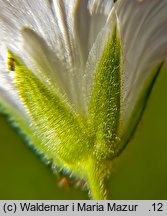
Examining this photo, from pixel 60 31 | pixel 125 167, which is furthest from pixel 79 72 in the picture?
pixel 125 167

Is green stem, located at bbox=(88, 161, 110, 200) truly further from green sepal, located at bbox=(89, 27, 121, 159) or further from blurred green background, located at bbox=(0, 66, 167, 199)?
blurred green background, located at bbox=(0, 66, 167, 199)

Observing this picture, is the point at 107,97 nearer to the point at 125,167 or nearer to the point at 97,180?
the point at 97,180

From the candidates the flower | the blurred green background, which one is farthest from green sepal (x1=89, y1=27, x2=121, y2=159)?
the blurred green background

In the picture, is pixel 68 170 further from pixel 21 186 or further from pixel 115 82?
pixel 21 186

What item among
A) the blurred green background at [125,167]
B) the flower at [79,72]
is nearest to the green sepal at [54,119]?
the flower at [79,72]

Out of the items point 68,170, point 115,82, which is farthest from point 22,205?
point 115,82
